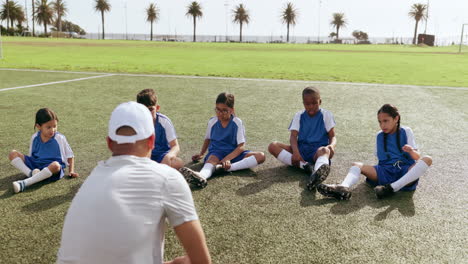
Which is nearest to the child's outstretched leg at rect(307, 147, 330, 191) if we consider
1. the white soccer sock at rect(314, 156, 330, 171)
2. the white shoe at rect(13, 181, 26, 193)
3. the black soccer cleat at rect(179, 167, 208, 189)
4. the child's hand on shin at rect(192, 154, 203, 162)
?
the white soccer sock at rect(314, 156, 330, 171)

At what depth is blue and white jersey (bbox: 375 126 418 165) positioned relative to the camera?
4.27 m

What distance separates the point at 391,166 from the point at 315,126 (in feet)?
3.55

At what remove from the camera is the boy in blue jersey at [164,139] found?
4.46 metres

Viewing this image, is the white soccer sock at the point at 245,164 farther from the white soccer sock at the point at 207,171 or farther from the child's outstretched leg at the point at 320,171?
the child's outstretched leg at the point at 320,171

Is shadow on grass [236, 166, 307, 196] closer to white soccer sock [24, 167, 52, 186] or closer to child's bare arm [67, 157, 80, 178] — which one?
child's bare arm [67, 157, 80, 178]

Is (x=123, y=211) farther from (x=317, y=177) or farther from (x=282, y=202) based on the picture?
(x=317, y=177)

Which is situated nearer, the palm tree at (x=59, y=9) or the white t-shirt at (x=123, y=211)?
the white t-shirt at (x=123, y=211)

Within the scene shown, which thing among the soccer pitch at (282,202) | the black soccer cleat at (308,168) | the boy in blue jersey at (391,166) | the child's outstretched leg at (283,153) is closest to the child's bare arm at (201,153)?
the soccer pitch at (282,202)

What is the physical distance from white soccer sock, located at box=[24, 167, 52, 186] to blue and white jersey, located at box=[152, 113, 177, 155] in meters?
1.13

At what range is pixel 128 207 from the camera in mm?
1748

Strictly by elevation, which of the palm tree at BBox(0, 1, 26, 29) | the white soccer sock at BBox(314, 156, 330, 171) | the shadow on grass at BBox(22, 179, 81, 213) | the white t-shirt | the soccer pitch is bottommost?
the shadow on grass at BBox(22, 179, 81, 213)

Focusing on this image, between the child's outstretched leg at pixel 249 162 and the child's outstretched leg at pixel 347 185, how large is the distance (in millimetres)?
1116

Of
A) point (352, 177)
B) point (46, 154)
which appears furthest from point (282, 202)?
point (46, 154)

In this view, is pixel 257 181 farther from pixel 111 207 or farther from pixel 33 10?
pixel 33 10
